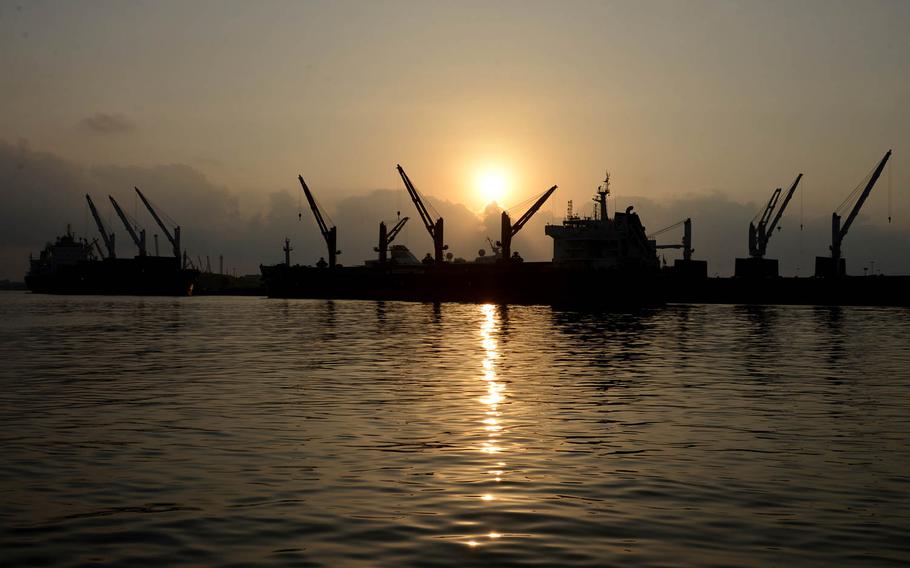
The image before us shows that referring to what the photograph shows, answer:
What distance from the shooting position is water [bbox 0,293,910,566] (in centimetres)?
1155

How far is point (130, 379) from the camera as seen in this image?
3328 cm

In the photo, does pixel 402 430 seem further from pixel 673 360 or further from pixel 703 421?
pixel 673 360

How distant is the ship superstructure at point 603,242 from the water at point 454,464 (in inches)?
3966

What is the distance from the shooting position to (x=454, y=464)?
17.0m

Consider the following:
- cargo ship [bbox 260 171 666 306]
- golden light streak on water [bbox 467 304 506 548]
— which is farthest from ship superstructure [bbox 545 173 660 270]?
golden light streak on water [bbox 467 304 506 548]

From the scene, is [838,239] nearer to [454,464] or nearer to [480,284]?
[480,284]

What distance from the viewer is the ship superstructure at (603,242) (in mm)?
139375

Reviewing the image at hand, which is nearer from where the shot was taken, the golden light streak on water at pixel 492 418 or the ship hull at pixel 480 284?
the golden light streak on water at pixel 492 418

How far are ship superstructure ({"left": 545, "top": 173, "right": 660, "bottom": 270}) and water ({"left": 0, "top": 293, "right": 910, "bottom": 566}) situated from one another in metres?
101

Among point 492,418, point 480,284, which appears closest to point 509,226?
point 480,284

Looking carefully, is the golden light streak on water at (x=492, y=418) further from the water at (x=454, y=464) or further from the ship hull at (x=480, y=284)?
the ship hull at (x=480, y=284)

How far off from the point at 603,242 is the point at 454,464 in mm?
127349

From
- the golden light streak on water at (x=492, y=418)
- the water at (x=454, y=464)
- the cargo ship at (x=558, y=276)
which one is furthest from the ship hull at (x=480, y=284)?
the water at (x=454, y=464)

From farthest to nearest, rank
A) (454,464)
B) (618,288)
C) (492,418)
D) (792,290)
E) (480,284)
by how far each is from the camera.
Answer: (480,284), (792,290), (618,288), (492,418), (454,464)
